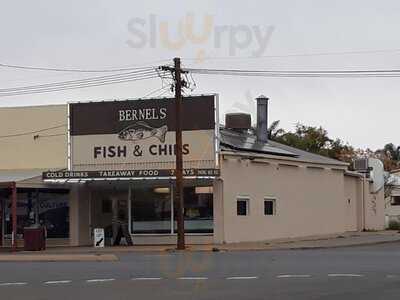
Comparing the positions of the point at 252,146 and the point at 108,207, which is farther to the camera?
the point at 252,146

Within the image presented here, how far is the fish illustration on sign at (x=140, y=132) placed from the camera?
3397 centimetres

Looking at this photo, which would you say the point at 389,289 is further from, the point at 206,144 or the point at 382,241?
the point at 382,241

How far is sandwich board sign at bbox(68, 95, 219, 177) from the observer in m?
33.3

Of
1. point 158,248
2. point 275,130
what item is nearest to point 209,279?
point 158,248

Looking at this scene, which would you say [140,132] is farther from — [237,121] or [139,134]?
[237,121]

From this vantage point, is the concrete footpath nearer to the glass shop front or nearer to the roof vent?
the glass shop front

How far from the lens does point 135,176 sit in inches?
1272

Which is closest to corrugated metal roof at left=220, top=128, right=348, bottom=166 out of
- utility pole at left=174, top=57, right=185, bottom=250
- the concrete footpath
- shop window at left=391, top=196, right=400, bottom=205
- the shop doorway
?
utility pole at left=174, top=57, right=185, bottom=250

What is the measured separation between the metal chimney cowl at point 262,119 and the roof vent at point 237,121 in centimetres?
72

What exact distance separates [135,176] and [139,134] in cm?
257

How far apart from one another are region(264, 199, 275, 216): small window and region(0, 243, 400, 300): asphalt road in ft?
42.9

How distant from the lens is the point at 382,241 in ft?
117

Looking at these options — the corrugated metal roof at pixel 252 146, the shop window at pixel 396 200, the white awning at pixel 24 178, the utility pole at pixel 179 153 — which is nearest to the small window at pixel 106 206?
the white awning at pixel 24 178

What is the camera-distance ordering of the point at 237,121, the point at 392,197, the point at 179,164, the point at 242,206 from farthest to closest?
the point at 392,197 < the point at 237,121 < the point at 242,206 < the point at 179,164
